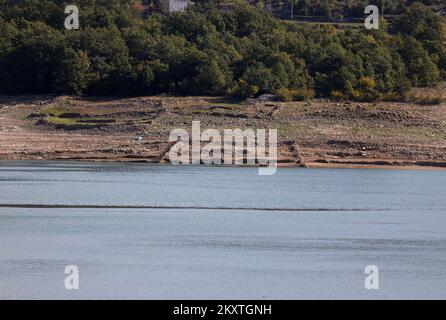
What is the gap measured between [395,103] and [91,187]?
38649 millimetres

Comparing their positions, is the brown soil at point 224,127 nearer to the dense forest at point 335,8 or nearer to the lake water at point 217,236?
the lake water at point 217,236

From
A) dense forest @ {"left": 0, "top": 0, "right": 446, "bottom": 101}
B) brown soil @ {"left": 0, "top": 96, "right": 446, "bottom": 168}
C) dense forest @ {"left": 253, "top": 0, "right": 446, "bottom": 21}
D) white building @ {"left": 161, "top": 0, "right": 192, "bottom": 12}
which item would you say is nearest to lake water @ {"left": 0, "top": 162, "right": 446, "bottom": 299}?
brown soil @ {"left": 0, "top": 96, "right": 446, "bottom": 168}

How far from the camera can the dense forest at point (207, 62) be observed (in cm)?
9431

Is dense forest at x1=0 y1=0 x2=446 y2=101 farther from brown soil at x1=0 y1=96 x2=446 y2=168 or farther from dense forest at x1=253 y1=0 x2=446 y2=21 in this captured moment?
dense forest at x1=253 y1=0 x2=446 y2=21

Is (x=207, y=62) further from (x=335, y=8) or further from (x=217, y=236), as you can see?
(x=335, y=8)

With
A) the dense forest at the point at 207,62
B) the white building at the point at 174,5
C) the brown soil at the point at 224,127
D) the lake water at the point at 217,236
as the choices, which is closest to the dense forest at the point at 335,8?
the white building at the point at 174,5

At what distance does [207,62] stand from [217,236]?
53.8 m

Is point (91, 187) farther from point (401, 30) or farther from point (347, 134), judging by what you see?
point (401, 30)

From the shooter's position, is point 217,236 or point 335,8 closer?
point 217,236

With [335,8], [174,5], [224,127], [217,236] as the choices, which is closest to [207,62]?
[224,127]

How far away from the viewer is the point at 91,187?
196ft

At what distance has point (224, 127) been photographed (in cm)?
8438
